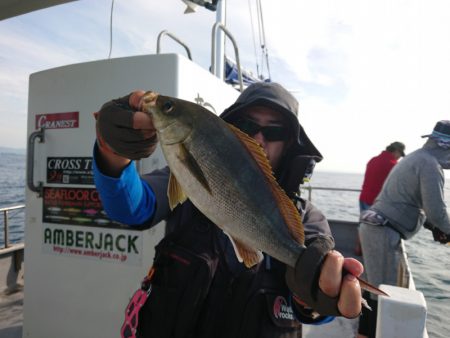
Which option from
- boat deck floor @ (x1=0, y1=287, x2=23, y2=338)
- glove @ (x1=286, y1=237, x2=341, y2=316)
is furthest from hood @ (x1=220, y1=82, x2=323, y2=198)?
boat deck floor @ (x1=0, y1=287, x2=23, y2=338)

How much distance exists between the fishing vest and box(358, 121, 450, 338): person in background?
7.59 feet

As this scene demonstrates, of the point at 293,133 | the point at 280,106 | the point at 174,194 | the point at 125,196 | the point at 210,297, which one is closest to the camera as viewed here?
the point at 174,194

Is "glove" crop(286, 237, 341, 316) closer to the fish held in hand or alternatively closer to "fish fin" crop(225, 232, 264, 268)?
the fish held in hand

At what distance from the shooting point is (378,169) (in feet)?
21.2

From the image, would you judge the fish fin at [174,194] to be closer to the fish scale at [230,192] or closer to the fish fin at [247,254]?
the fish scale at [230,192]

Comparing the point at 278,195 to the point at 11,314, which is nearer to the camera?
the point at 278,195

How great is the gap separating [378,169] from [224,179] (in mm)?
5894

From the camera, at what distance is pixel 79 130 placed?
10.5 feet

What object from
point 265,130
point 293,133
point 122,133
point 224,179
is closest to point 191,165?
point 224,179

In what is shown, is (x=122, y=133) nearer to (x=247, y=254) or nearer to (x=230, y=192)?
(x=230, y=192)

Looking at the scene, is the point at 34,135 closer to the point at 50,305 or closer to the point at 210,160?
the point at 50,305

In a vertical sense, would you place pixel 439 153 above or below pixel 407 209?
above

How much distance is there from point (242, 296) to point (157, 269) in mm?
514

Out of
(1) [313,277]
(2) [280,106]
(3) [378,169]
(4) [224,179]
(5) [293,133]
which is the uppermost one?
(2) [280,106]
